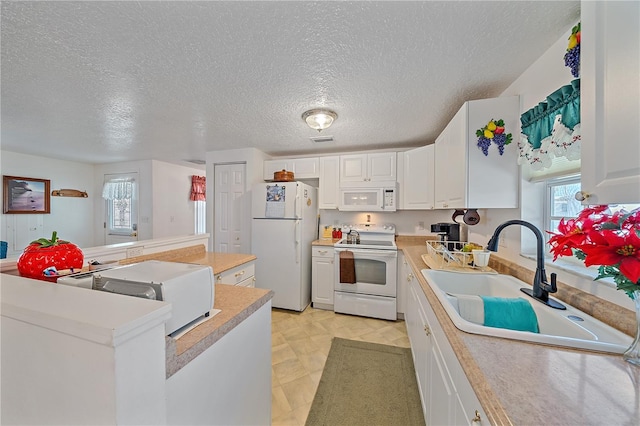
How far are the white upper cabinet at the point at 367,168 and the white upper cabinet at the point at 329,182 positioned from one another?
3.4 inches

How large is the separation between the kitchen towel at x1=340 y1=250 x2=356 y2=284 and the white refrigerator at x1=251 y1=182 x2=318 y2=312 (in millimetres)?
552

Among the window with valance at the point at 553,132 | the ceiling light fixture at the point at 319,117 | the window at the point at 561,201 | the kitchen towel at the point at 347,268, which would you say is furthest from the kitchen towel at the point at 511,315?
the ceiling light fixture at the point at 319,117

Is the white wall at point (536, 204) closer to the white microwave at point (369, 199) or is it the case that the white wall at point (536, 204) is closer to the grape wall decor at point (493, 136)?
the grape wall decor at point (493, 136)

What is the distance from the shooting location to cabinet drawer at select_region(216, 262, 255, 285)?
69.6 inches

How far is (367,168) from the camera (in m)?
3.04

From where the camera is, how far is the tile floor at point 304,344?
155 cm

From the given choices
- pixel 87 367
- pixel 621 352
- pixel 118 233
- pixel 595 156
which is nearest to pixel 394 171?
pixel 595 156

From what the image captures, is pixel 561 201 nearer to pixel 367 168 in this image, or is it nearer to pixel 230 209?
pixel 367 168

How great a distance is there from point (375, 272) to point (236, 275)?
1.60 metres

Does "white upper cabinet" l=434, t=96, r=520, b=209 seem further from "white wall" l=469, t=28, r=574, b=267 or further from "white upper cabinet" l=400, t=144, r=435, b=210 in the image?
"white upper cabinet" l=400, t=144, r=435, b=210

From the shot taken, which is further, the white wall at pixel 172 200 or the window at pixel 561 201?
the white wall at pixel 172 200

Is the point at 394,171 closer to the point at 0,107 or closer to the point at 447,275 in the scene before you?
the point at 447,275

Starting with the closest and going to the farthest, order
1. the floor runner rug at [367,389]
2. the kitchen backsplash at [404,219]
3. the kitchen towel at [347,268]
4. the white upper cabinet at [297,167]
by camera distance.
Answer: the floor runner rug at [367,389]
the kitchen towel at [347,268]
the kitchen backsplash at [404,219]
the white upper cabinet at [297,167]

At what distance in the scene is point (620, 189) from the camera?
2.05ft
